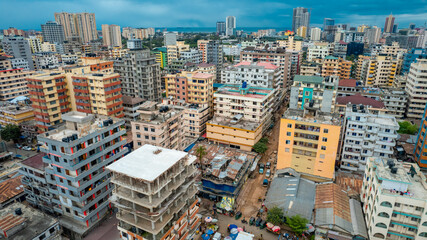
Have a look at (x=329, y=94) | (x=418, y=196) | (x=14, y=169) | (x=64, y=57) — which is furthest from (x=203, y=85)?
(x=64, y=57)

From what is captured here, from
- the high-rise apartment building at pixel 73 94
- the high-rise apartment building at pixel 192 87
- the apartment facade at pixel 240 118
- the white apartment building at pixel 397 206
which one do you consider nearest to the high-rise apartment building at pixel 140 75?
the high-rise apartment building at pixel 192 87

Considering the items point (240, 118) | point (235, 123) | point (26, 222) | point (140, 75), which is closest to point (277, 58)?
point (240, 118)

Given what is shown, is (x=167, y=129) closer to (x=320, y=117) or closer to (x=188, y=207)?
(x=188, y=207)

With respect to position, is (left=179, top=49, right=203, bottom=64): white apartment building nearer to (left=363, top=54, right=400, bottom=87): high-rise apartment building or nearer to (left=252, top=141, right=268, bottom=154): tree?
(left=363, top=54, right=400, bottom=87): high-rise apartment building

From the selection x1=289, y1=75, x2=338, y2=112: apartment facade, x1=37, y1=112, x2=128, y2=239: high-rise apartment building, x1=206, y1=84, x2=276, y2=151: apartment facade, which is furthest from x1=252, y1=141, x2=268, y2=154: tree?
x1=37, y1=112, x2=128, y2=239: high-rise apartment building

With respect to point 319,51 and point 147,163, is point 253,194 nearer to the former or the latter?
point 147,163
